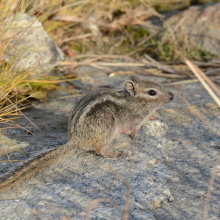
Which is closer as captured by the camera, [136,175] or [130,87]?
[136,175]

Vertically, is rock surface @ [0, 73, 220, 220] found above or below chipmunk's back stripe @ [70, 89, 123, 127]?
below

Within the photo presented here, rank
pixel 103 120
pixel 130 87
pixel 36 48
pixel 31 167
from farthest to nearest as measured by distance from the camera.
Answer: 1. pixel 36 48
2. pixel 130 87
3. pixel 103 120
4. pixel 31 167

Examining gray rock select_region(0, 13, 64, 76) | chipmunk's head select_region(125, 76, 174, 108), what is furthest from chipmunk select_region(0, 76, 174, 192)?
gray rock select_region(0, 13, 64, 76)

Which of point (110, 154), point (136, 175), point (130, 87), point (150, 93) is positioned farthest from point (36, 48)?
point (136, 175)

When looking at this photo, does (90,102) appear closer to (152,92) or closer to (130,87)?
(130,87)

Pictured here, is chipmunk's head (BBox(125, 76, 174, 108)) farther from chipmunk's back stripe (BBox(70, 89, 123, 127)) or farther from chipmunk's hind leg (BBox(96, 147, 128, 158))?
chipmunk's hind leg (BBox(96, 147, 128, 158))

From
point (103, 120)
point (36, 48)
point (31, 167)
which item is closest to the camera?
point (31, 167)
